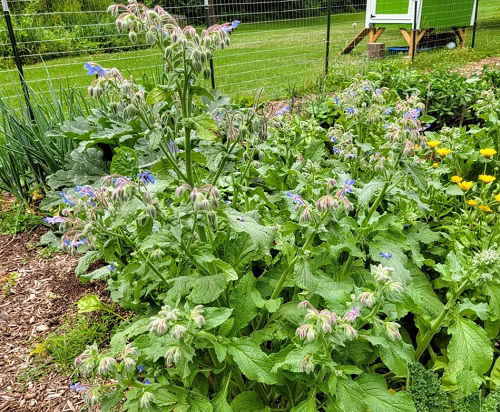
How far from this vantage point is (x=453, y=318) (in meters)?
2.05

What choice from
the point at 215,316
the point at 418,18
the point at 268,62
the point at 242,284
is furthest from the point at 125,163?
the point at 418,18

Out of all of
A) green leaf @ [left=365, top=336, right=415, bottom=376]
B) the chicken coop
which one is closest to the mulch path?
green leaf @ [left=365, top=336, right=415, bottom=376]

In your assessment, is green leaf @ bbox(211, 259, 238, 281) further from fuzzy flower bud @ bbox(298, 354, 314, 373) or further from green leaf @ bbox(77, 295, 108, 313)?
green leaf @ bbox(77, 295, 108, 313)

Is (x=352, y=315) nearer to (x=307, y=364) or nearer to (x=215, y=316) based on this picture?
(x=307, y=364)

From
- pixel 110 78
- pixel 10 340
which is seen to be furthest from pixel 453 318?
pixel 10 340

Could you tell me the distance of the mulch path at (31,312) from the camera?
89.8 inches

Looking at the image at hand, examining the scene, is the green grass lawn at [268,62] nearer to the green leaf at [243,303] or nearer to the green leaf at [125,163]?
the green leaf at [125,163]

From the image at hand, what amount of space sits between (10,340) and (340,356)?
1.89 metres

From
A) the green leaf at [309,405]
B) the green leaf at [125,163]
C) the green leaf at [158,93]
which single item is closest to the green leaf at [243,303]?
the green leaf at [309,405]

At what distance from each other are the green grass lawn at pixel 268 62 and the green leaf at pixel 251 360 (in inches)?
173

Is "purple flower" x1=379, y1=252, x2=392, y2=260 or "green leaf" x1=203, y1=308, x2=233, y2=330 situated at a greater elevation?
"green leaf" x1=203, y1=308, x2=233, y2=330

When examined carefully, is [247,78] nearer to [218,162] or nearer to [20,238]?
[20,238]

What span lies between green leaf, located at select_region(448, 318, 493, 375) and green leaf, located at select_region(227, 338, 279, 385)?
82 centimetres

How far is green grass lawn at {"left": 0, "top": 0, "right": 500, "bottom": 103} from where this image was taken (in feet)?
25.0
